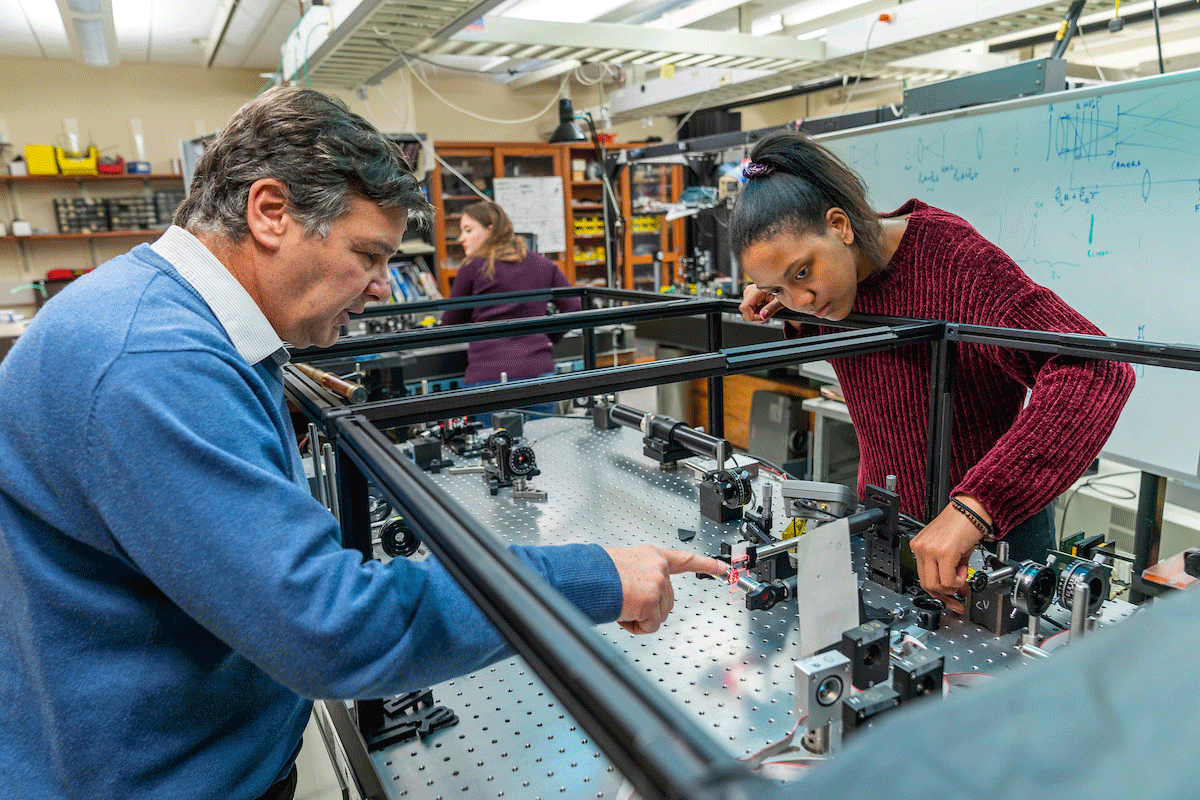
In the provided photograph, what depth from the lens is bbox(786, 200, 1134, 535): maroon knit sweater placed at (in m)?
1.04

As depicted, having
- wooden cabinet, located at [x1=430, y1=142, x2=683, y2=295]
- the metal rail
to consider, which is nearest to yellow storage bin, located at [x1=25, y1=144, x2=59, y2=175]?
wooden cabinet, located at [x1=430, y1=142, x2=683, y2=295]

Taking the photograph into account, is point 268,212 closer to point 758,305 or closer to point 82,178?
point 758,305

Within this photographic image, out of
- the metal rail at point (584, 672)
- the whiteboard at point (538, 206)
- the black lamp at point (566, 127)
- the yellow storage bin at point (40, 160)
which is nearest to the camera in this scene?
the metal rail at point (584, 672)

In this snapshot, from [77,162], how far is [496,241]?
164 inches

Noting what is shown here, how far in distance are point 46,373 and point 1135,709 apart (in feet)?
2.47

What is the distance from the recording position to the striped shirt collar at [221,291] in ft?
2.42

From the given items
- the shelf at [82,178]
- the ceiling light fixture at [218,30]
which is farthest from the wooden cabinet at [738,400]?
the shelf at [82,178]

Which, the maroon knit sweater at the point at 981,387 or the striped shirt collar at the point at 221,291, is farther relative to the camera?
the maroon knit sweater at the point at 981,387

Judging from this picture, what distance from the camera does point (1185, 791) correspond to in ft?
0.84

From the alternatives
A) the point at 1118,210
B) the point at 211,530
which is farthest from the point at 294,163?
the point at 1118,210

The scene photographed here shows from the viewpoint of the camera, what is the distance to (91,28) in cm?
370

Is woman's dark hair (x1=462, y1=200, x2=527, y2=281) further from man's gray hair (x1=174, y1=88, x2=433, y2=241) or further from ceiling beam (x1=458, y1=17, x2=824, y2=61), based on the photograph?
man's gray hair (x1=174, y1=88, x2=433, y2=241)

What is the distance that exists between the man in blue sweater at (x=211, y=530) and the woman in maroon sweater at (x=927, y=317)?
21.7 inches

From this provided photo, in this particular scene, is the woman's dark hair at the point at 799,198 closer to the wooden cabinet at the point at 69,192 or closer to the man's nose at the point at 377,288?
the man's nose at the point at 377,288
